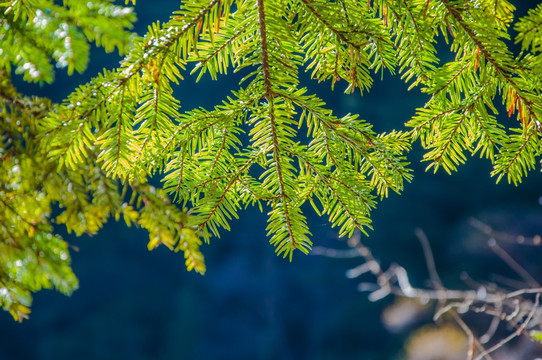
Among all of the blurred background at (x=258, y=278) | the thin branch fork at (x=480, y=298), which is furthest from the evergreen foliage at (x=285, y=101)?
the blurred background at (x=258, y=278)

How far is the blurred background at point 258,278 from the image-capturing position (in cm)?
239

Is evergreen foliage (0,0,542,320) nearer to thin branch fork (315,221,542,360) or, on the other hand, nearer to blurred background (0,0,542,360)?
thin branch fork (315,221,542,360)

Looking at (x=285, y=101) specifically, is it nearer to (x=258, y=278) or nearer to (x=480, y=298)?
(x=480, y=298)

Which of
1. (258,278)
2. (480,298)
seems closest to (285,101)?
(480,298)

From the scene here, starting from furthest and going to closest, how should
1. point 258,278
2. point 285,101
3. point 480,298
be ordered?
point 258,278 → point 480,298 → point 285,101

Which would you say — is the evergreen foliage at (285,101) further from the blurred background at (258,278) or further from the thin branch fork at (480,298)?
the blurred background at (258,278)

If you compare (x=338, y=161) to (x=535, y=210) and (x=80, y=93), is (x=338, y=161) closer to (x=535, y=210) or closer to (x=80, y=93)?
(x=80, y=93)

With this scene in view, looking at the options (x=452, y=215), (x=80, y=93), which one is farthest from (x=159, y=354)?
(x=80, y=93)

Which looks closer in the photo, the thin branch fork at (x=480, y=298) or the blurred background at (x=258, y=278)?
the thin branch fork at (x=480, y=298)

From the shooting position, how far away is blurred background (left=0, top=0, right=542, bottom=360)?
239 cm

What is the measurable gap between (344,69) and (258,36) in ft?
0.33

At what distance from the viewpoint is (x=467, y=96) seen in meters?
0.39

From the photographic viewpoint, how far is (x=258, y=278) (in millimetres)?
2703

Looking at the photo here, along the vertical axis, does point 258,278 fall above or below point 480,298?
above
